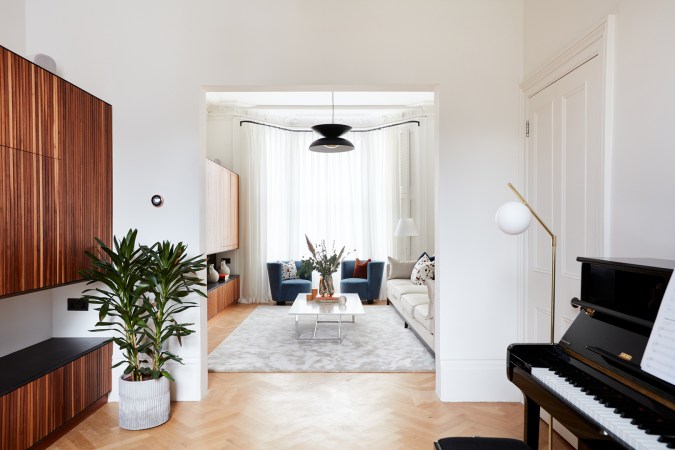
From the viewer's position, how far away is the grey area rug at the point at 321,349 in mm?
3869

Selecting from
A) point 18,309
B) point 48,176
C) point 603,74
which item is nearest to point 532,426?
point 603,74

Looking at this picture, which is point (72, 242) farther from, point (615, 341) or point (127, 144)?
point (615, 341)

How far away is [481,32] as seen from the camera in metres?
3.13

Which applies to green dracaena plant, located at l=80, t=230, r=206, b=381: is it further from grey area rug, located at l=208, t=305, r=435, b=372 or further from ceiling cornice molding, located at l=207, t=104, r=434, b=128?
ceiling cornice molding, located at l=207, t=104, r=434, b=128

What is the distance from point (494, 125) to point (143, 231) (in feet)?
9.30

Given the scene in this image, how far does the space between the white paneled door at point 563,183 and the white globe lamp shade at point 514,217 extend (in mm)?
497

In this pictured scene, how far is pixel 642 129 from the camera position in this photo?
191 centimetres

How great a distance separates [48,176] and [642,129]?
3296 millimetres

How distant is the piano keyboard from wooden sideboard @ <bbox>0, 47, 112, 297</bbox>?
2.72m

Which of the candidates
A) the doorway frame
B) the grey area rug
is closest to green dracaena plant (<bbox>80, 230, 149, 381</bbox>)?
the grey area rug

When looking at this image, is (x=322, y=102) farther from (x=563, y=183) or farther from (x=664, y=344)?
(x=664, y=344)

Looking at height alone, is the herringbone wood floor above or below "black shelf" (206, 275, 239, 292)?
below

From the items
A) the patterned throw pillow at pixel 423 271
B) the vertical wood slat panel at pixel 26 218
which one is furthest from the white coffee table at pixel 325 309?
the vertical wood slat panel at pixel 26 218

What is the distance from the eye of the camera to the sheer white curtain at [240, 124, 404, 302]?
7215mm
